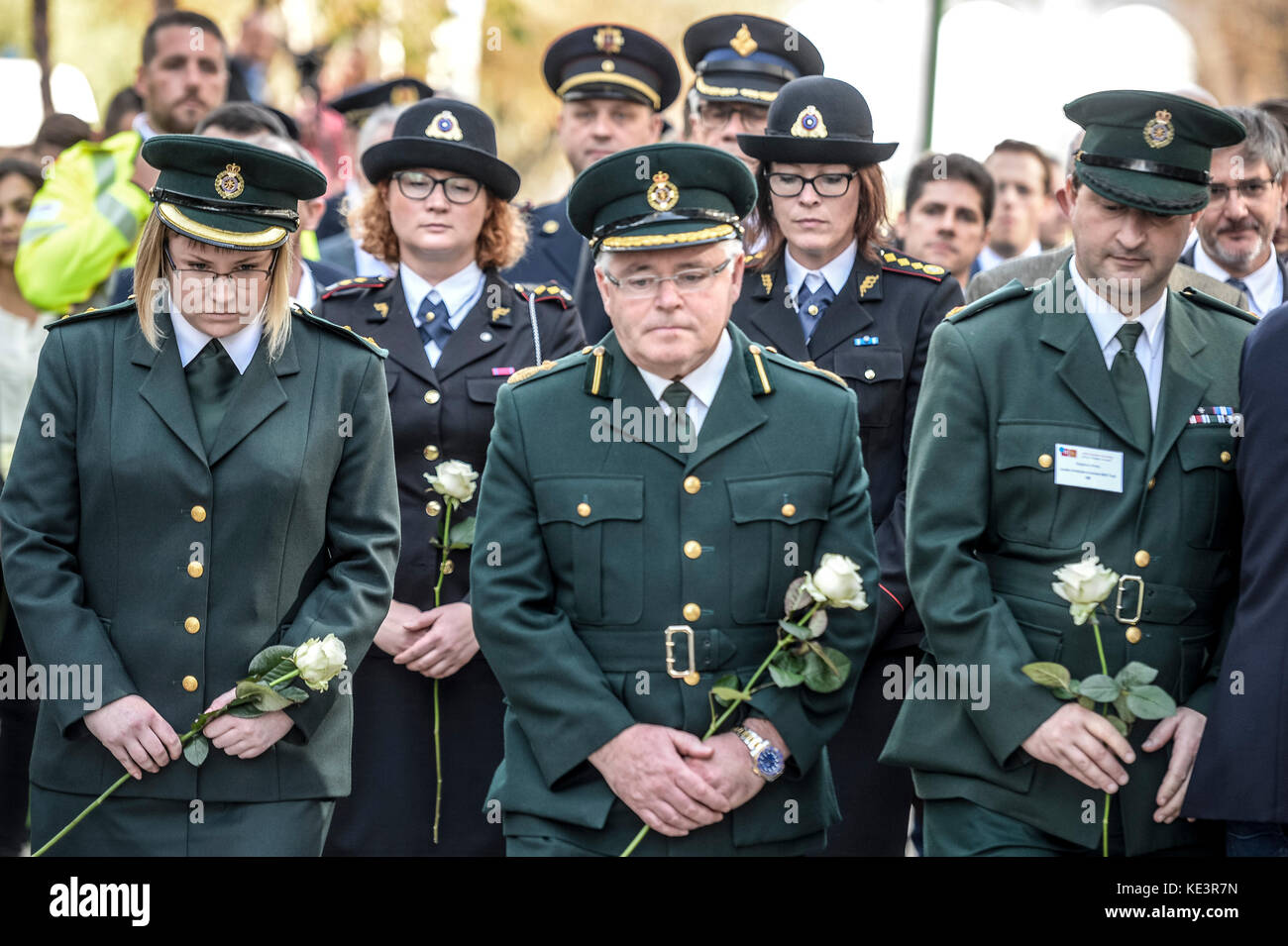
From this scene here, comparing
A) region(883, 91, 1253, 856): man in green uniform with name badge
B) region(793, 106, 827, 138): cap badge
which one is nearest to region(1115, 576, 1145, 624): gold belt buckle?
region(883, 91, 1253, 856): man in green uniform with name badge

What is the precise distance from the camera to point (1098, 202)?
4.27 metres

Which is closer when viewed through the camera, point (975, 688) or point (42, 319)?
point (975, 688)

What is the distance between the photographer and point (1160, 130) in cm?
426

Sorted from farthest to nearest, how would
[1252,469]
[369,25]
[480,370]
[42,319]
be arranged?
[369,25]
[42,319]
[480,370]
[1252,469]

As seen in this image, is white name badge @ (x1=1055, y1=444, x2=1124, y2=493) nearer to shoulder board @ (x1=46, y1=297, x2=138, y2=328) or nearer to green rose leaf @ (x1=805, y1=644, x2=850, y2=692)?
green rose leaf @ (x1=805, y1=644, x2=850, y2=692)

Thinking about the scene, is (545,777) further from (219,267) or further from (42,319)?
(42,319)

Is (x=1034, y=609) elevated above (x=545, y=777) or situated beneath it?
elevated above

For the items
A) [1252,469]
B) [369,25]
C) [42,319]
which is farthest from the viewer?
[369,25]

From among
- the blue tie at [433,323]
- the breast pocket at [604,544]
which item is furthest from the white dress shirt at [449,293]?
the breast pocket at [604,544]

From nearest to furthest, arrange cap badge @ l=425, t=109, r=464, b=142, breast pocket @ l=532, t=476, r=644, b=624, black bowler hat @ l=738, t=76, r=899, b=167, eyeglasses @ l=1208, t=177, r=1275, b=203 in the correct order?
breast pocket @ l=532, t=476, r=644, b=624
black bowler hat @ l=738, t=76, r=899, b=167
cap badge @ l=425, t=109, r=464, b=142
eyeglasses @ l=1208, t=177, r=1275, b=203

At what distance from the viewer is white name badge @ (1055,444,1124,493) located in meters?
4.17

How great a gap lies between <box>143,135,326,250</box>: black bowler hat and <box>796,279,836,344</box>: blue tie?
195cm
